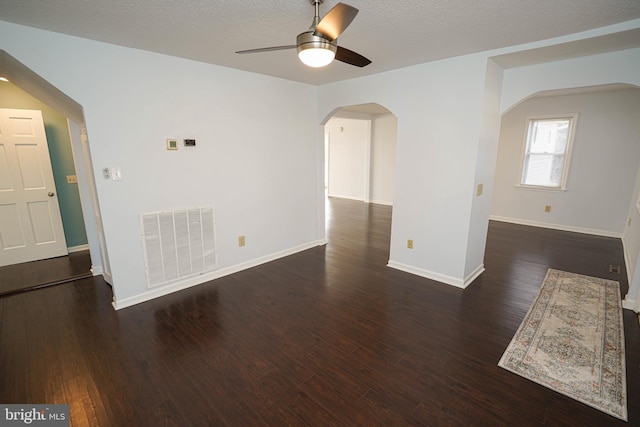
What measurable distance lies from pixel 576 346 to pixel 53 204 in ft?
20.8

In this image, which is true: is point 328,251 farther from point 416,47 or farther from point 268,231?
point 416,47

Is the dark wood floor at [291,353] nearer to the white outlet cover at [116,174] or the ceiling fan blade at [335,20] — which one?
the white outlet cover at [116,174]

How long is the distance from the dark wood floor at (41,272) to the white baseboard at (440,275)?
13.4 feet

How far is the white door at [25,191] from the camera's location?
12.3ft

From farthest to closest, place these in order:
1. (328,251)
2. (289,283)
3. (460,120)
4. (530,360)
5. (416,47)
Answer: (328,251), (289,283), (460,120), (416,47), (530,360)

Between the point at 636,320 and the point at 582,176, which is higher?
the point at 582,176

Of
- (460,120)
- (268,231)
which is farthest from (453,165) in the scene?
(268,231)

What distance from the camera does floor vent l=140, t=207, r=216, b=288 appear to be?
3.04 metres

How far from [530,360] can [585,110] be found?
5260mm

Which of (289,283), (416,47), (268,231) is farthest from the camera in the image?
(268,231)

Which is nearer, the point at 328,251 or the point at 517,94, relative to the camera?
the point at 517,94

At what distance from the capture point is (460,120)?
306 cm

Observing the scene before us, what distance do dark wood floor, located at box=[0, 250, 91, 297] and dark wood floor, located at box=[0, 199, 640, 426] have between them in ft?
0.94

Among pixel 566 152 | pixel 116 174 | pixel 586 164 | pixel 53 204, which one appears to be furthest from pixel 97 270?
pixel 586 164
